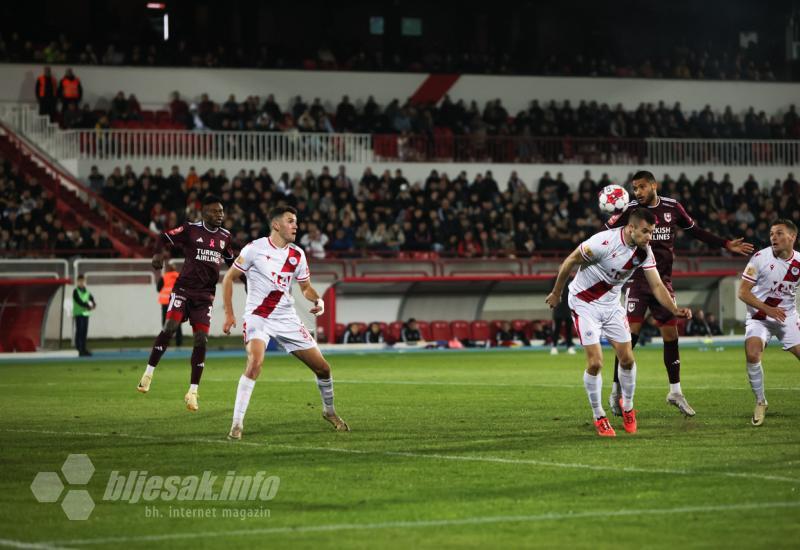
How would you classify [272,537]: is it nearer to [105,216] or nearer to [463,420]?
[463,420]

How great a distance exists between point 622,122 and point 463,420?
3735 cm

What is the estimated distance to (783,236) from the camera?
14.6 m

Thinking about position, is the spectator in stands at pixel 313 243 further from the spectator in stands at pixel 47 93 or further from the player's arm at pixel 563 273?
the player's arm at pixel 563 273

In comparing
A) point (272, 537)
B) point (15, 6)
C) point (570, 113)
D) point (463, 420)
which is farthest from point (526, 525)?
point (15, 6)

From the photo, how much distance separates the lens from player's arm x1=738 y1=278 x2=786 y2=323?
568 inches

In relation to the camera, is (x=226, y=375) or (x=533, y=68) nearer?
(x=226, y=375)

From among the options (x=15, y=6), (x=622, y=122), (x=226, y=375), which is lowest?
(x=226, y=375)

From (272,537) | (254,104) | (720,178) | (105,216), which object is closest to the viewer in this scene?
(272,537)

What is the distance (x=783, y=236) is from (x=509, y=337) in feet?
72.1

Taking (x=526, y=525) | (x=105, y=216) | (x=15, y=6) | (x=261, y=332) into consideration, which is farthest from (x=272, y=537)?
(x=15, y=6)

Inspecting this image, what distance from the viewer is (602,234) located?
44.7 ft

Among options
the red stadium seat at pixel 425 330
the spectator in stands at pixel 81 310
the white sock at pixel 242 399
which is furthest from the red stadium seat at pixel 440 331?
the white sock at pixel 242 399

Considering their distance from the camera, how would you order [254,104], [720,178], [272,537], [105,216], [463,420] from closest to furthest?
[272,537]
[463,420]
[105,216]
[254,104]
[720,178]

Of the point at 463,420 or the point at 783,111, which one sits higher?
the point at 783,111
